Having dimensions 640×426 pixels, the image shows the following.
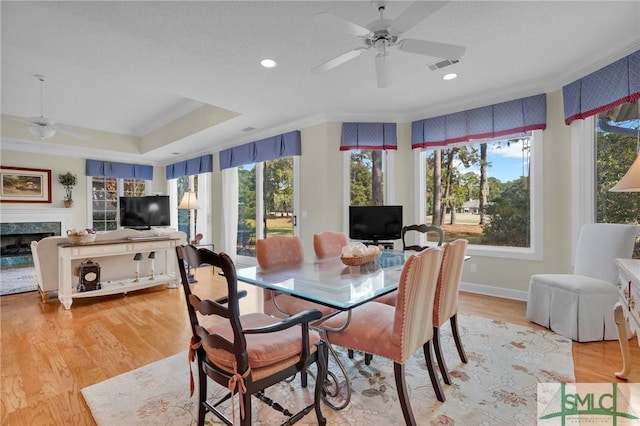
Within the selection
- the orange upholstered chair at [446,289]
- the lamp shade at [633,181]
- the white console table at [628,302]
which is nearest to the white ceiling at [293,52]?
the lamp shade at [633,181]

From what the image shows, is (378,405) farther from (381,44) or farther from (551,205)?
(551,205)

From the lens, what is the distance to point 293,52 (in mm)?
2688

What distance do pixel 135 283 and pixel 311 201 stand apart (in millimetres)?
2681

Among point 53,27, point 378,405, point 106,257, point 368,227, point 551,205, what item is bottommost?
point 378,405

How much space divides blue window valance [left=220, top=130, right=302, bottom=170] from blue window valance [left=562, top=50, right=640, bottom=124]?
3335mm

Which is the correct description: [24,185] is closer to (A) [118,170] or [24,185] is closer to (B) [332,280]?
(A) [118,170]

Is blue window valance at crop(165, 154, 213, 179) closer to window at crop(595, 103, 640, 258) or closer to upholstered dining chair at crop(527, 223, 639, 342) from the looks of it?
upholstered dining chair at crop(527, 223, 639, 342)

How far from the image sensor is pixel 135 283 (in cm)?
413

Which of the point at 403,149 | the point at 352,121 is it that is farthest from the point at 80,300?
the point at 403,149

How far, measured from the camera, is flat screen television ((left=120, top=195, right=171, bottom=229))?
6.38 metres

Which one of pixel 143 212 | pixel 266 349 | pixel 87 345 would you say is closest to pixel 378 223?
pixel 266 349

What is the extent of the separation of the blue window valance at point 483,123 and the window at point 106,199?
22.7 feet

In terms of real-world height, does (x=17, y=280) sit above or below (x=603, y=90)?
below

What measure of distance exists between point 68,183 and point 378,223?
21.7 ft
